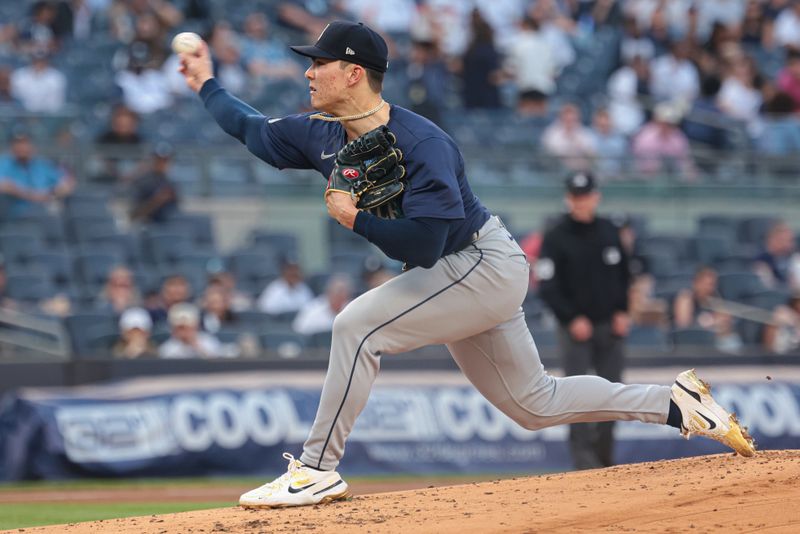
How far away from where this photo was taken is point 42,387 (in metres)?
11.4

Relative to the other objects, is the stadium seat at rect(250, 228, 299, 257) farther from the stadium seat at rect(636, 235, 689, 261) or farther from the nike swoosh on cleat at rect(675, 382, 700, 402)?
the nike swoosh on cleat at rect(675, 382, 700, 402)

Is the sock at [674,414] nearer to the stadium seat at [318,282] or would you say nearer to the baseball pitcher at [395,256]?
the baseball pitcher at [395,256]

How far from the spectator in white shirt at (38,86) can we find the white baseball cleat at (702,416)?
10011 millimetres

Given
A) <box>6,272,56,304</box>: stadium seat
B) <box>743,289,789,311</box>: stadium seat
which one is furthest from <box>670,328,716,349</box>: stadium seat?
<box>6,272,56,304</box>: stadium seat

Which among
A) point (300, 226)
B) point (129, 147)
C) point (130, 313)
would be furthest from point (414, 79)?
point (130, 313)

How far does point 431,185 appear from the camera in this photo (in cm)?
547

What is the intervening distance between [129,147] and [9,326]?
280 centimetres

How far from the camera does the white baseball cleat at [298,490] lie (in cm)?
567

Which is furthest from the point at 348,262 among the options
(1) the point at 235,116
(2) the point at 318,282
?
(1) the point at 235,116

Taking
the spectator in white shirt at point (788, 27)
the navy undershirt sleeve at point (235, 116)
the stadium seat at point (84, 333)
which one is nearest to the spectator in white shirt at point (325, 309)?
the stadium seat at point (84, 333)

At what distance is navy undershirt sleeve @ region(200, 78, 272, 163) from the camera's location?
5996mm

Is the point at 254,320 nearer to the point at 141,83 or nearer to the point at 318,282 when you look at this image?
the point at 318,282

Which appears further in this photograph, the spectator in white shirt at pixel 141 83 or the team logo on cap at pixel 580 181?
the spectator in white shirt at pixel 141 83

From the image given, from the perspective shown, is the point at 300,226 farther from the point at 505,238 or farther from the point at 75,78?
the point at 505,238
